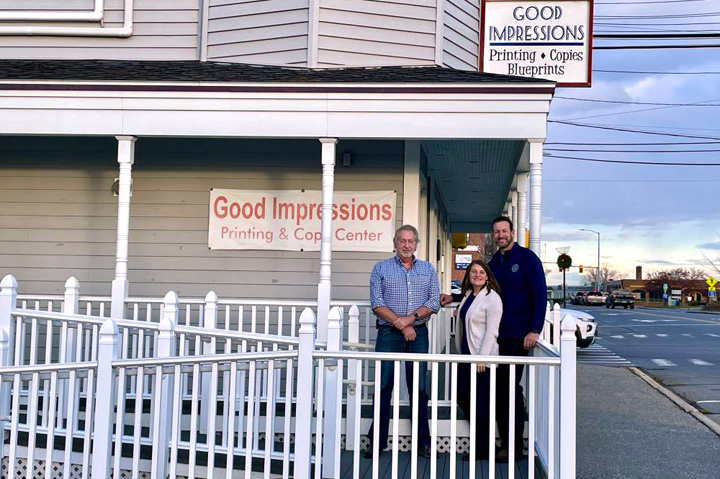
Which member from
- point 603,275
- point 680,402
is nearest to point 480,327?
point 680,402

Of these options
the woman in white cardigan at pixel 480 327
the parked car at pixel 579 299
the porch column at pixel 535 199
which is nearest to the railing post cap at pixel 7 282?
the woman in white cardigan at pixel 480 327

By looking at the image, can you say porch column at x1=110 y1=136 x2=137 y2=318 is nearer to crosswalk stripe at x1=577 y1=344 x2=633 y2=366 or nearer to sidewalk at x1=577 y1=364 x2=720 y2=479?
sidewalk at x1=577 y1=364 x2=720 y2=479

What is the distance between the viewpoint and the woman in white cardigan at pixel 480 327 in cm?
629

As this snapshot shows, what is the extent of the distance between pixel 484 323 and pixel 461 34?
5359 mm

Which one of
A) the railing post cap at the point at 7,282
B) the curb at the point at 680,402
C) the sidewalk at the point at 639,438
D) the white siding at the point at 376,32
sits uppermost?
the white siding at the point at 376,32

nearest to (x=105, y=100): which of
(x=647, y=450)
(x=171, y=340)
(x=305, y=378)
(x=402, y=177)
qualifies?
(x=402, y=177)

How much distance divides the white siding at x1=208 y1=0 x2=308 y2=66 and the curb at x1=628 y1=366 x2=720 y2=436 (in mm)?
6426

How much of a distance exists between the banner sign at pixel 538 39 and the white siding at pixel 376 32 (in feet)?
3.76

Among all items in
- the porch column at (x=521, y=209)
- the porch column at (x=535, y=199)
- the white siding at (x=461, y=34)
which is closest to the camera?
the porch column at (x=535, y=199)

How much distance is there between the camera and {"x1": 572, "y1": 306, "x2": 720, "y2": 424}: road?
45.8 ft

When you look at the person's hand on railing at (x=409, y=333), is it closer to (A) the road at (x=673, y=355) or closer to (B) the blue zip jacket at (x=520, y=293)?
(B) the blue zip jacket at (x=520, y=293)

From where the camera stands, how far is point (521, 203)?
1091 centimetres

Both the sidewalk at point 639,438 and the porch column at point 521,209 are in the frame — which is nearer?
the sidewalk at point 639,438

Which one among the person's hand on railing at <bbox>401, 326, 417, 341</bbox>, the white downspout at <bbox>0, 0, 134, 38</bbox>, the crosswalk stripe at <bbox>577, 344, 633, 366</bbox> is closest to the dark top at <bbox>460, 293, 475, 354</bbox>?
the person's hand on railing at <bbox>401, 326, 417, 341</bbox>
